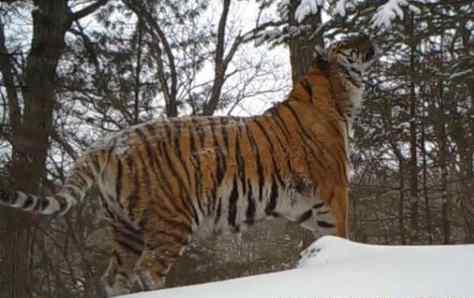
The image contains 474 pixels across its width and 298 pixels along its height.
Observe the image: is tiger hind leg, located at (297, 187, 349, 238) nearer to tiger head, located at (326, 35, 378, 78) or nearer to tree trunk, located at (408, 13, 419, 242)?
tiger head, located at (326, 35, 378, 78)

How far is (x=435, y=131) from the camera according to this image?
890 centimetres

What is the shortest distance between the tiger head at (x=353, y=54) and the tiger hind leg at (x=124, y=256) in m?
2.24

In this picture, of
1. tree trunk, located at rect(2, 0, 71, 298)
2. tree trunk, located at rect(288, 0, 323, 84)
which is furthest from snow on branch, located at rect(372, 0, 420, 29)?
tree trunk, located at rect(2, 0, 71, 298)

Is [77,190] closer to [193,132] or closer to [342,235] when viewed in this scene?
[193,132]

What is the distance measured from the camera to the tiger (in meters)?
3.81

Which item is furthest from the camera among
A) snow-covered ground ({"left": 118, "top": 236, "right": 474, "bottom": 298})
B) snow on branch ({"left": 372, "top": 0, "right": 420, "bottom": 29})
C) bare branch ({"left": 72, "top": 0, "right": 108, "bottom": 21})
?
bare branch ({"left": 72, "top": 0, "right": 108, "bottom": 21})

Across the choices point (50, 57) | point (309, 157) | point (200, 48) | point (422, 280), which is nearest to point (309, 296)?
point (422, 280)

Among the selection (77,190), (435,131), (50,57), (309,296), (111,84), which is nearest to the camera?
(309,296)

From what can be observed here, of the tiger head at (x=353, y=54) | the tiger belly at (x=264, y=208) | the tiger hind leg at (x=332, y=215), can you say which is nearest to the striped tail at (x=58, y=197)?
the tiger belly at (x=264, y=208)

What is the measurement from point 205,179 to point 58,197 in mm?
981

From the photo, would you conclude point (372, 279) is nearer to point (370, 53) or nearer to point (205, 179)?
point (205, 179)

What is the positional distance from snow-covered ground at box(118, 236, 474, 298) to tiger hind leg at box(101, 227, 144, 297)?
1.33 metres

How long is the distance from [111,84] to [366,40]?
5.35 m

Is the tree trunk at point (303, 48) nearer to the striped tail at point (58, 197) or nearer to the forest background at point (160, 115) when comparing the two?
the forest background at point (160, 115)
